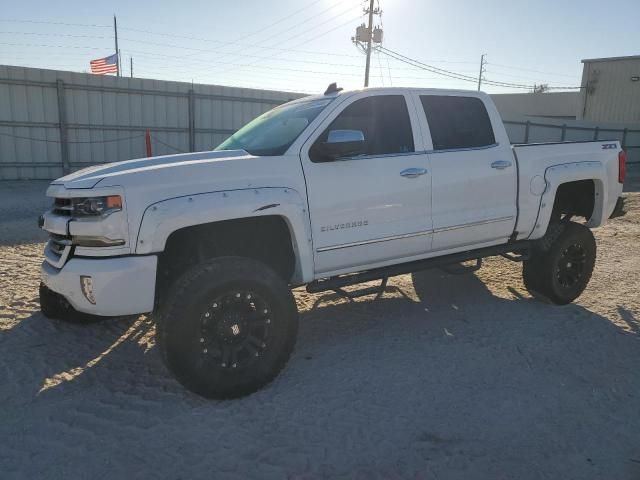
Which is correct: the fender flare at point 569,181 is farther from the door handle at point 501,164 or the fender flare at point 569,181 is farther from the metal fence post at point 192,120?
the metal fence post at point 192,120

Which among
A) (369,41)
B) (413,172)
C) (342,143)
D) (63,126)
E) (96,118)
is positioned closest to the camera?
(342,143)

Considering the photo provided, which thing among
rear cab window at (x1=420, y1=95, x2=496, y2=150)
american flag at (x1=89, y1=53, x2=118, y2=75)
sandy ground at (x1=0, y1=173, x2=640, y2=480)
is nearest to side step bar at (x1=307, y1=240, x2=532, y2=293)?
sandy ground at (x1=0, y1=173, x2=640, y2=480)

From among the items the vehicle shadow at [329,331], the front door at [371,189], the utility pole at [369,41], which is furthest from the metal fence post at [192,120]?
the utility pole at [369,41]

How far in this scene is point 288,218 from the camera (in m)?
3.31

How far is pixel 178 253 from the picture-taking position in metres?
3.48

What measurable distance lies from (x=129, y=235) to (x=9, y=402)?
52.3 inches

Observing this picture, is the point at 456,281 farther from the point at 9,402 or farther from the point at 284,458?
the point at 9,402

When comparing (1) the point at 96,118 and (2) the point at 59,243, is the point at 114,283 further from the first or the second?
(1) the point at 96,118

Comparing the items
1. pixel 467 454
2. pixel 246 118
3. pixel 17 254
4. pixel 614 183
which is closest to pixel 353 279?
pixel 467 454

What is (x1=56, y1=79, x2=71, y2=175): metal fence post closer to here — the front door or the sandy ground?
the sandy ground

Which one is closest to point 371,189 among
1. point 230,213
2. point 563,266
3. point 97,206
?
point 230,213

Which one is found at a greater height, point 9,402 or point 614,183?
point 614,183

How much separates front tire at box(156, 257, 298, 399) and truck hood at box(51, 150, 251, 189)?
2.12 feet

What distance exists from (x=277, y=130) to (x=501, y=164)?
200 cm
